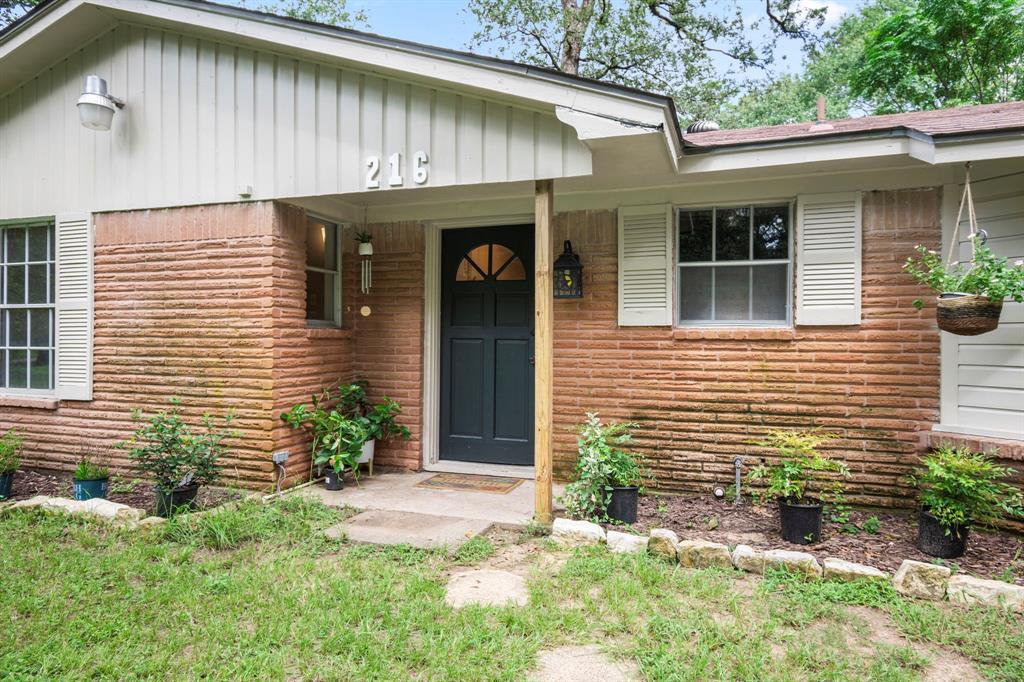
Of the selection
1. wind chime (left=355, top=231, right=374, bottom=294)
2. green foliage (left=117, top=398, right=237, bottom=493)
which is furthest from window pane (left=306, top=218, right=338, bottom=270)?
green foliage (left=117, top=398, right=237, bottom=493)

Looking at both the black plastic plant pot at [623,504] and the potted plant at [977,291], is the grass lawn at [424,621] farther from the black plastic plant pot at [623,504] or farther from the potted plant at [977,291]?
the potted plant at [977,291]

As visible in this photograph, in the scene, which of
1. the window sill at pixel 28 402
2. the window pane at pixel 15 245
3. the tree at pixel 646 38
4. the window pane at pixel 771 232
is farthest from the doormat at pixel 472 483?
the tree at pixel 646 38

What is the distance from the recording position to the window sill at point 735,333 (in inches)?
187

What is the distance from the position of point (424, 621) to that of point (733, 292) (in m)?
3.52

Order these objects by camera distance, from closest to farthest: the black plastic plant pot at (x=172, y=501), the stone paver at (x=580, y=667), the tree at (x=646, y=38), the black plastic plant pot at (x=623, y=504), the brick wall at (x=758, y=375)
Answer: the stone paver at (x=580, y=667) < the black plastic plant pot at (x=623, y=504) < the black plastic plant pot at (x=172, y=501) < the brick wall at (x=758, y=375) < the tree at (x=646, y=38)

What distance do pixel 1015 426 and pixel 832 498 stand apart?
1.24 m

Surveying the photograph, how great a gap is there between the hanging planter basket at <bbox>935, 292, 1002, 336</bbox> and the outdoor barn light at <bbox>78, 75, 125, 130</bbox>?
6460 millimetres

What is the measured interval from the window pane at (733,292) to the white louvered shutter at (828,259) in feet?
1.30

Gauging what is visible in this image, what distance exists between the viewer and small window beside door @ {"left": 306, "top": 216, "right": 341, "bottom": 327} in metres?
5.54

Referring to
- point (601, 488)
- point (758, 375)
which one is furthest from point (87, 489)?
point (758, 375)

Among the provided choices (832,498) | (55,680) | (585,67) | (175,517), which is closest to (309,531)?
(175,517)

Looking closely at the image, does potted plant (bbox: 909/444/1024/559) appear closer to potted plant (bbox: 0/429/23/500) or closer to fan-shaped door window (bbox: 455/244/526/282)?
fan-shaped door window (bbox: 455/244/526/282)

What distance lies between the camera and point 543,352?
13.8ft

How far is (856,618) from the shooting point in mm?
2924
